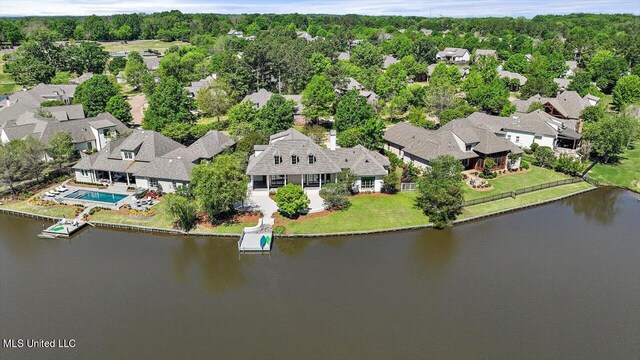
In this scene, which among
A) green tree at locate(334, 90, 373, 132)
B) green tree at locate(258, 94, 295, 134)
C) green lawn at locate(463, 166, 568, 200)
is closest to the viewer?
green lawn at locate(463, 166, 568, 200)

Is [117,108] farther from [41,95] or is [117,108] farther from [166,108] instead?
[41,95]

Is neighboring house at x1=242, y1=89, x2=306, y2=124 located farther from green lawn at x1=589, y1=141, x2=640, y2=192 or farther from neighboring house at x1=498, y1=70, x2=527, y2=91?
neighboring house at x1=498, y1=70, x2=527, y2=91

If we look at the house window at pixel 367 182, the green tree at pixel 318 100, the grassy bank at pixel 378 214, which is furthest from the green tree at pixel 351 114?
the grassy bank at pixel 378 214

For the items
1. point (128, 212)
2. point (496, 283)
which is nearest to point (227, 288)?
point (128, 212)

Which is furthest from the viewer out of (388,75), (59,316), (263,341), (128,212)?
(388,75)

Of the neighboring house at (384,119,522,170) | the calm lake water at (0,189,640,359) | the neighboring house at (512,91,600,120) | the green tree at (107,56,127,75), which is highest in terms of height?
the green tree at (107,56,127,75)

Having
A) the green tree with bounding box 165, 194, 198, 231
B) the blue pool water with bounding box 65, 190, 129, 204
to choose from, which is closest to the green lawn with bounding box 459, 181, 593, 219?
the green tree with bounding box 165, 194, 198, 231

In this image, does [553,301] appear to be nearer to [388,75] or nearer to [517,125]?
[517,125]

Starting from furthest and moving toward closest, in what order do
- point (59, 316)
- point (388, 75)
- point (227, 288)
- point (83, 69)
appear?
point (83, 69), point (388, 75), point (227, 288), point (59, 316)
